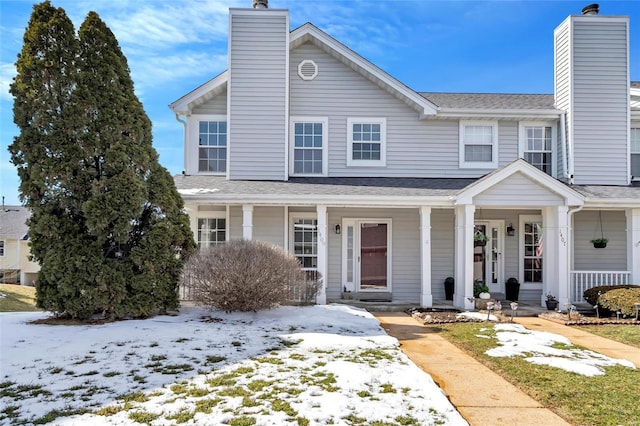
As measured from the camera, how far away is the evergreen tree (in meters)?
7.24

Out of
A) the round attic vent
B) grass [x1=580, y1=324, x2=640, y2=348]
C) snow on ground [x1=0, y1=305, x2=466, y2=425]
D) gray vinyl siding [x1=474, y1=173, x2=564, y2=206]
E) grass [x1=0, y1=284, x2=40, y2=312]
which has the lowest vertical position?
grass [x1=0, y1=284, x2=40, y2=312]

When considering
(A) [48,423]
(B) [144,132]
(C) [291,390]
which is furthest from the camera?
(B) [144,132]

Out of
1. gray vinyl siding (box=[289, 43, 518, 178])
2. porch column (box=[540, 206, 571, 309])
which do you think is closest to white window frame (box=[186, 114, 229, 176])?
gray vinyl siding (box=[289, 43, 518, 178])

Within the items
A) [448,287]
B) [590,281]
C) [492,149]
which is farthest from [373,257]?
[590,281]

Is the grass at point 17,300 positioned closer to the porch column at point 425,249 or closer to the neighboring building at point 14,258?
the neighboring building at point 14,258

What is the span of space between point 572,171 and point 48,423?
12.6 meters

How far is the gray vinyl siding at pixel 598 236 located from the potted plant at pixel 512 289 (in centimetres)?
186

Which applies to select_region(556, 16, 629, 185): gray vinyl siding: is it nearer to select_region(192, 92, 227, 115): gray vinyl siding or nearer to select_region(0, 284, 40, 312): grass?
select_region(192, 92, 227, 115): gray vinyl siding

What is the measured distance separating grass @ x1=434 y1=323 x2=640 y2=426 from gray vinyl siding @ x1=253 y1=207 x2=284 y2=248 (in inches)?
254

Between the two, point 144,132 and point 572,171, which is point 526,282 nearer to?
point 572,171

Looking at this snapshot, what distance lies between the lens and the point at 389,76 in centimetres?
1145

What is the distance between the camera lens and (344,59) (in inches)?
458

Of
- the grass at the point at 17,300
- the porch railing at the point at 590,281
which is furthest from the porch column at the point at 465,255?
the grass at the point at 17,300

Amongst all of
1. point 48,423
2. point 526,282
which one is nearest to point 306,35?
point 526,282
